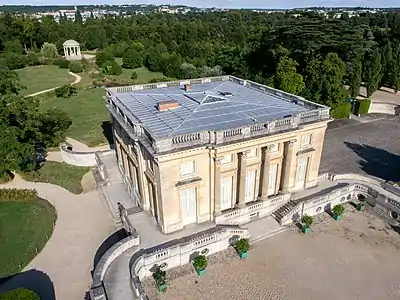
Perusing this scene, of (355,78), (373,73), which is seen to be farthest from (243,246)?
(373,73)

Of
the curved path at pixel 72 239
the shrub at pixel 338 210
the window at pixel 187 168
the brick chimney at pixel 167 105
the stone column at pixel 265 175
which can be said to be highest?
the brick chimney at pixel 167 105

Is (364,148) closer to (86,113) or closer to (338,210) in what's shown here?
(338,210)

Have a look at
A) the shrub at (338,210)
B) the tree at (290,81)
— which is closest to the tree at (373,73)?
the tree at (290,81)

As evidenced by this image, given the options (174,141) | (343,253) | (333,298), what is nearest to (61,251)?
(174,141)

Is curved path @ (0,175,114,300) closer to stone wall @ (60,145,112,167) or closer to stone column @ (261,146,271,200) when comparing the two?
stone wall @ (60,145,112,167)

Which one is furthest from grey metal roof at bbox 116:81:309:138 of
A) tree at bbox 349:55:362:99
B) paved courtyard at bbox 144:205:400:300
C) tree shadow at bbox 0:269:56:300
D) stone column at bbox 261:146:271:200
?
tree at bbox 349:55:362:99

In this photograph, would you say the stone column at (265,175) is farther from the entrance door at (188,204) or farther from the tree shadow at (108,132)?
the tree shadow at (108,132)

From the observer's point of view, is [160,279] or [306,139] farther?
[306,139]
